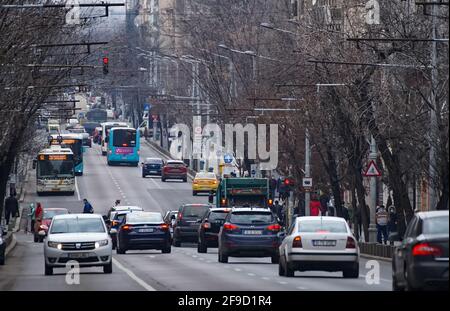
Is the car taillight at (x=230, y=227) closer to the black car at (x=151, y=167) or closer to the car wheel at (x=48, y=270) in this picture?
the car wheel at (x=48, y=270)

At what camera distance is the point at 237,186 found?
63594 mm

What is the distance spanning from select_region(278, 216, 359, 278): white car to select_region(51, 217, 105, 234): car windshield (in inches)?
231

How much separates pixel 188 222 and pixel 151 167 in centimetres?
5775

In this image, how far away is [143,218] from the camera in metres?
49.8

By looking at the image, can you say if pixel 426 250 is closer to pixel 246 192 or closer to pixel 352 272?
pixel 352 272

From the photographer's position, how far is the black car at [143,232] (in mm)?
49156

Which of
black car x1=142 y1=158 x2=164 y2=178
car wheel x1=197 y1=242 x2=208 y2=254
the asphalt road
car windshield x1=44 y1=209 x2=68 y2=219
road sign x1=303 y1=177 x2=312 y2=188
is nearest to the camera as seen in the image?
the asphalt road

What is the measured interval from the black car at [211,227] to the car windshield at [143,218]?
1.53 meters

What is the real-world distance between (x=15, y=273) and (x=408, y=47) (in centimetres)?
1481

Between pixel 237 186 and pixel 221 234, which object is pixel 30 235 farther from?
pixel 221 234

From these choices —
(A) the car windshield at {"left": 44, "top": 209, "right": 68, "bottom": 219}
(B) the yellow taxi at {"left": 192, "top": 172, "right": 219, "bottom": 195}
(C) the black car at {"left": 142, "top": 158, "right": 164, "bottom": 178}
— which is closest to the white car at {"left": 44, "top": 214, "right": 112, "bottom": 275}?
(A) the car windshield at {"left": 44, "top": 209, "right": 68, "bottom": 219}

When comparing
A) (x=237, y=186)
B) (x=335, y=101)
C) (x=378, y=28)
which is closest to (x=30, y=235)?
(x=237, y=186)

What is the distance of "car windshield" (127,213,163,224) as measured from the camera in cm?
4938

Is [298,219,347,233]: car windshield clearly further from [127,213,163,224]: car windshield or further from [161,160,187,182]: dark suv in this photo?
[161,160,187,182]: dark suv
